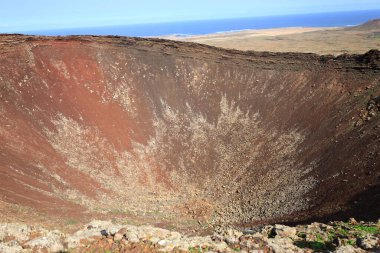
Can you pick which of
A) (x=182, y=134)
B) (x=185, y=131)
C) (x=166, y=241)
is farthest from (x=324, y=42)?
(x=166, y=241)

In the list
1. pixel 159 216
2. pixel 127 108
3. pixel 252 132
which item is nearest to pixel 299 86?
pixel 252 132

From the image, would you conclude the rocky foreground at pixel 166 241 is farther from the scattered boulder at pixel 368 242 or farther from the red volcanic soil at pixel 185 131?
the red volcanic soil at pixel 185 131

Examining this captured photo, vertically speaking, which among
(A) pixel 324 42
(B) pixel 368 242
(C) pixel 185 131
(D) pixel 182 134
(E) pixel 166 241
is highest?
(A) pixel 324 42

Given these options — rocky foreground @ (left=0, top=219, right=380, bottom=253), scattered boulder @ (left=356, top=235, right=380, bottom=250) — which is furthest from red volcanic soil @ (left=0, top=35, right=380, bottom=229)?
rocky foreground @ (left=0, top=219, right=380, bottom=253)

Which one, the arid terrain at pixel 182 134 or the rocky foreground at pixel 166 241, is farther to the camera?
the arid terrain at pixel 182 134

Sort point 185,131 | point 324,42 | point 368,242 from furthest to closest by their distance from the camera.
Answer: point 324,42
point 185,131
point 368,242

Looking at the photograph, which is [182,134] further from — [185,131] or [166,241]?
[166,241]

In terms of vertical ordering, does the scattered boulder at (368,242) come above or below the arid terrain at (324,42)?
below

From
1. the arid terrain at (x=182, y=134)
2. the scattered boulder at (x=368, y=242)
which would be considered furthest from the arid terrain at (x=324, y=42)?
the scattered boulder at (x=368, y=242)
